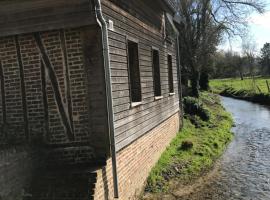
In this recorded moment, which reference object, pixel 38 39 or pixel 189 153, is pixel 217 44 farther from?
pixel 38 39

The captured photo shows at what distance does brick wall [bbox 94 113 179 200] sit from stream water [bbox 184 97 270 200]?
4.29ft

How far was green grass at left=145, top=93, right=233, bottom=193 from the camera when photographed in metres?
10.7

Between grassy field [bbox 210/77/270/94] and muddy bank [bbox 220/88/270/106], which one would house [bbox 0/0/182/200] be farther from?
grassy field [bbox 210/77/270/94]

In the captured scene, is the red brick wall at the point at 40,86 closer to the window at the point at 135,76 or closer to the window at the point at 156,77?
the window at the point at 135,76

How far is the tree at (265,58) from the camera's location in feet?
266

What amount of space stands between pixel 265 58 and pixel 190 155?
246ft

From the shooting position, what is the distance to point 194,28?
1345 inches

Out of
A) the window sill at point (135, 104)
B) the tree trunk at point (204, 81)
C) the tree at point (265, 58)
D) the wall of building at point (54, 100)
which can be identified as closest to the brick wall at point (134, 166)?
the wall of building at point (54, 100)

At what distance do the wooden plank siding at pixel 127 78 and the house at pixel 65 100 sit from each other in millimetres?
43

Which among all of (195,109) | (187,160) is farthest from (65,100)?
(195,109)

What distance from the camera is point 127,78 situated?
9.50 meters

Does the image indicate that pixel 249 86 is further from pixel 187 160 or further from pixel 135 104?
pixel 135 104

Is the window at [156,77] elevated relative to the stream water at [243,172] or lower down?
elevated

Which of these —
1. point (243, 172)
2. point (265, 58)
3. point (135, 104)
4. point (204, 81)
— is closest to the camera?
point (135, 104)
